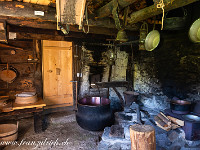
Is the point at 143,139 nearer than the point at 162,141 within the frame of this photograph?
Yes

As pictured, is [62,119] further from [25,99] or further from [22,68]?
[22,68]

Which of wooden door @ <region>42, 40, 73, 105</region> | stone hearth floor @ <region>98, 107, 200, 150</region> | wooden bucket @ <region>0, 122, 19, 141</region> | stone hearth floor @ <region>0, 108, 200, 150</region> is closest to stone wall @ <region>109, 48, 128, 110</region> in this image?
wooden door @ <region>42, 40, 73, 105</region>

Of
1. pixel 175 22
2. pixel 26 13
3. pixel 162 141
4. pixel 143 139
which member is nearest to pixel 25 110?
pixel 26 13

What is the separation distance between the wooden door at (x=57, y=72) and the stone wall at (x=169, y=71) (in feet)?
8.65

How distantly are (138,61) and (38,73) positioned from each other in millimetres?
3623

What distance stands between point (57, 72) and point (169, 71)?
3649 millimetres

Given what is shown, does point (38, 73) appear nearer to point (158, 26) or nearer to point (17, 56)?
point (17, 56)

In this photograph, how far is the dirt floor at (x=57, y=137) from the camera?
10.8 feet

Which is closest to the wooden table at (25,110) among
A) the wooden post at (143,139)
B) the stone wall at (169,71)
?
the wooden post at (143,139)

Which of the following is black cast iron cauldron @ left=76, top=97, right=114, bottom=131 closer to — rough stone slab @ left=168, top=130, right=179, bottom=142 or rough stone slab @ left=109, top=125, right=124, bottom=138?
rough stone slab @ left=109, top=125, right=124, bottom=138

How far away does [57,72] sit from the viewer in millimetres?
5195

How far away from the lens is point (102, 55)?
5.73m

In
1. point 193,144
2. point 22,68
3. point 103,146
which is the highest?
point 22,68

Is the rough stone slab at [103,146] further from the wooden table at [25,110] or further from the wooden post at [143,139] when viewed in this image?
the wooden table at [25,110]
